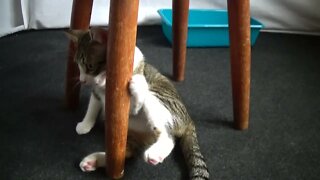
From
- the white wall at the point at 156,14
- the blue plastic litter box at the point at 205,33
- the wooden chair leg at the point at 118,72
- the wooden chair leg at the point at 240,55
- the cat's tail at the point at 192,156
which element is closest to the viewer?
the wooden chair leg at the point at 118,72

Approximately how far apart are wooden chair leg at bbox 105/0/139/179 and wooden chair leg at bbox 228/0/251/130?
0.33 metres

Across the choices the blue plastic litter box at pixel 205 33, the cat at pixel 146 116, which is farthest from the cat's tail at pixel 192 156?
the blue plastic litter box at pixel 205 33

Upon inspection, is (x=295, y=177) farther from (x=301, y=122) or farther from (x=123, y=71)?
(x=123, y=71)

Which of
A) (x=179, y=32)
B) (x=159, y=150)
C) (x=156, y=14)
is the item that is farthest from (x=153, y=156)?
(x=156, y=14)

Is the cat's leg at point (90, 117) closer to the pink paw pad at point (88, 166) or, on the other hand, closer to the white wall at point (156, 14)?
the pink paw pad at point (88, 166)

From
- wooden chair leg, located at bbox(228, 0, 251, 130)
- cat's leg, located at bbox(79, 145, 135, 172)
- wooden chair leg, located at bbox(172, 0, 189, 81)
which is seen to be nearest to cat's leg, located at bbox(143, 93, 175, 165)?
cat's leg, located at bbox(79, 145, 135, 172)

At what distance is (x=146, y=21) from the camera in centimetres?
195

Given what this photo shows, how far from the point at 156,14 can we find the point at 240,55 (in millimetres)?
1093

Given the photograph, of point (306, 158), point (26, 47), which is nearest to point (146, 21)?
point (26, 47)

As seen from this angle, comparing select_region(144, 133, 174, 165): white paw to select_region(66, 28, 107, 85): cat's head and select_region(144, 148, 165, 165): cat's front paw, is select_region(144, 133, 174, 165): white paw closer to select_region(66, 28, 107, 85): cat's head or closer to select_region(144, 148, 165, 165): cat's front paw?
select_region(144, 148, 165, 165): cat's front paw

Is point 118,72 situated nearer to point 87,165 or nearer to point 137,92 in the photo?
point 137,92

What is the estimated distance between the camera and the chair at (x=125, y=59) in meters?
0.66

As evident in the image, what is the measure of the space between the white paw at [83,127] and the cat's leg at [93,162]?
0.41 ft

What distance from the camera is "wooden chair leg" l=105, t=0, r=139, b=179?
25.8 inches
